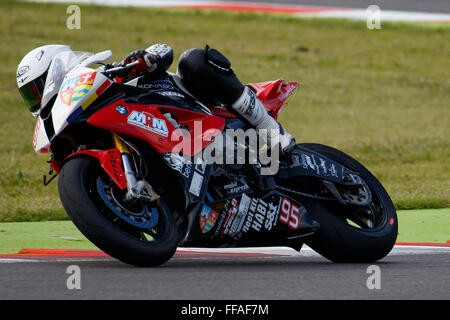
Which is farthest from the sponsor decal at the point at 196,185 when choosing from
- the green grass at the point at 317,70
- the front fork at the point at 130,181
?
the green grass at the point at 317,70

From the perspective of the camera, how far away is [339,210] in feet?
17.7

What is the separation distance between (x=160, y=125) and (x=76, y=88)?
1.62ft

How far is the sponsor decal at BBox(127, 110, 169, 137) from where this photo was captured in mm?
4500

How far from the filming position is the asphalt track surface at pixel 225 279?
375 cm

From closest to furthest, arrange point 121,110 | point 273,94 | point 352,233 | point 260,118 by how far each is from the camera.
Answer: point 121,110 → point 260,118 → point 352,233 → point 273,94

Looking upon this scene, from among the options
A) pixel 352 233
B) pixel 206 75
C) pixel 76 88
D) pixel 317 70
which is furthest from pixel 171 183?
pixel 317 70

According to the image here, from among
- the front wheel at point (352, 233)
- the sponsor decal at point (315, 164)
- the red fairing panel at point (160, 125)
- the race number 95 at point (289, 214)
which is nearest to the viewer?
the red fairing panel at point (160, 125)

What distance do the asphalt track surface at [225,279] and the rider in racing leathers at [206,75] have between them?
3.01 feet

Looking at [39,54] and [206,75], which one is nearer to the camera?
[39,54]

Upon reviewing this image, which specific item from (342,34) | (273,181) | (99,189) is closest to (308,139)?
(342,34)

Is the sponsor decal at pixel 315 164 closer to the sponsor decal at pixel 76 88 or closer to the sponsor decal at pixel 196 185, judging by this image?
the sponsor decal at pixel 196 185

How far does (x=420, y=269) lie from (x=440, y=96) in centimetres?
1219

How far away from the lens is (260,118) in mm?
5035

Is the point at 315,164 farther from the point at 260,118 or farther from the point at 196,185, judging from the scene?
the point at 196,185
